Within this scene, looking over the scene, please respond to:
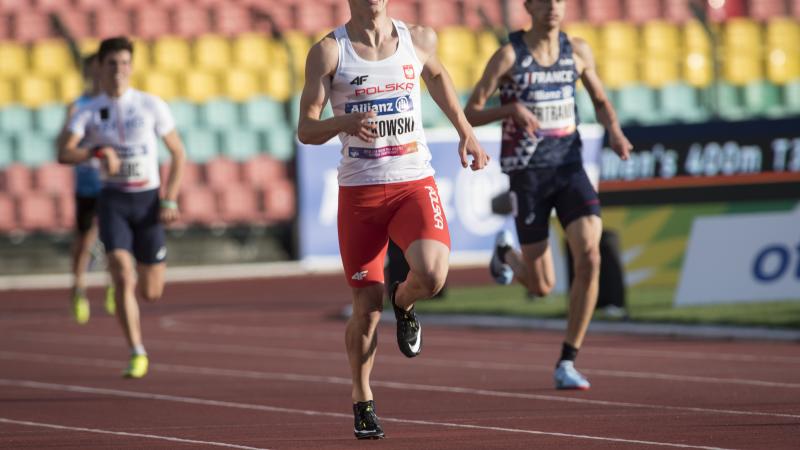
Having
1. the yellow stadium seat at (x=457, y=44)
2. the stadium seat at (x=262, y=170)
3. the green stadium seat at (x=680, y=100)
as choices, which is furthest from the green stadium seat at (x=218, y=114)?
the green stadium seat at (x=680, y=100)

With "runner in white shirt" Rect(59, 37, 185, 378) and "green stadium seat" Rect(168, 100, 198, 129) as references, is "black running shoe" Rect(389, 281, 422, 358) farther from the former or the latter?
"green stadium seat" Rect(168, 100, 198, 129)

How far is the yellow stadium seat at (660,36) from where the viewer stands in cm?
2766

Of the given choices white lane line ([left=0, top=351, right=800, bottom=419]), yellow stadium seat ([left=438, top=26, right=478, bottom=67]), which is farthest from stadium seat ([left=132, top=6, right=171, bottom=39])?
white lane line ([left=0, top=351, right=800, bottom=419])

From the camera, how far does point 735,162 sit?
15.7m

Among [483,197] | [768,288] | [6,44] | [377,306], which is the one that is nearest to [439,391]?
[377,306]

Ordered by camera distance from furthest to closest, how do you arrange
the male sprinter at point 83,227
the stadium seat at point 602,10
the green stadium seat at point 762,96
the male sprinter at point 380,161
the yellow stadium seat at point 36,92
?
the stadium seat at point 602,10 → the green stadium seat at point 762,96 → the yellow stadium seat at point 36,92 → the male sprinter at point 83,227 → the male sprinter at point 380,161

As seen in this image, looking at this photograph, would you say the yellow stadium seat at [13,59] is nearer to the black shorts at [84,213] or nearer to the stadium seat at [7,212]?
the stadium seat at [7,212]

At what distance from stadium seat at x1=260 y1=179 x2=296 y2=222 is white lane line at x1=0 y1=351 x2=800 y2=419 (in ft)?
35.4

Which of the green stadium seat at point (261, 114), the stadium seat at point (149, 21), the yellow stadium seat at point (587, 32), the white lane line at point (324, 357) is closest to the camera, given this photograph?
the white lane line at point (324, 357)

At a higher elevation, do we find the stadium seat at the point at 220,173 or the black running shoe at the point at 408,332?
the black running shoe at the point at 408,332

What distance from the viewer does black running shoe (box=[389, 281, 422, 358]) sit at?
7.75m

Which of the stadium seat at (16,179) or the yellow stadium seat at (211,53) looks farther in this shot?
the yellow stadium seat at (211,53)

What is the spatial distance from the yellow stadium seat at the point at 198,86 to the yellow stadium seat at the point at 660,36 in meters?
7.23

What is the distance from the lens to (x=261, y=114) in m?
26.1
